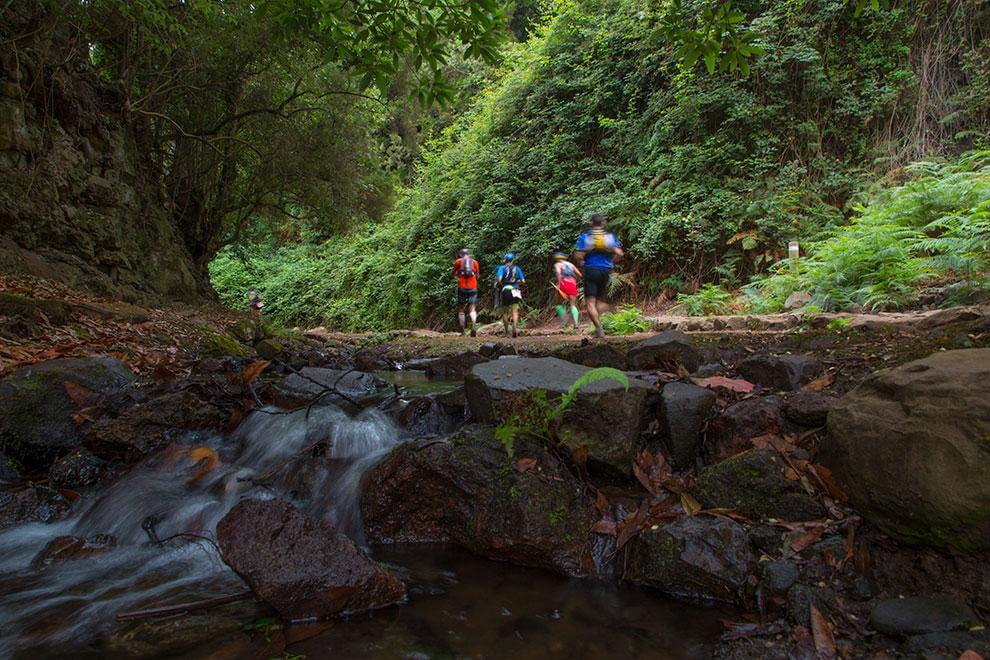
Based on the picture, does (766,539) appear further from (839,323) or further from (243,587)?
(839,323)

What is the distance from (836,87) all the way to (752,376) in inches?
496

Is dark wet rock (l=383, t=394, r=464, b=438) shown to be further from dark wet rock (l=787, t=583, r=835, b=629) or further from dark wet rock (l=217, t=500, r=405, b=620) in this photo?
dark wet rock (l=787, t=583, r=835, b=629)

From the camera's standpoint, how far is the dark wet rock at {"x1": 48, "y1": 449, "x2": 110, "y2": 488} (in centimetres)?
367

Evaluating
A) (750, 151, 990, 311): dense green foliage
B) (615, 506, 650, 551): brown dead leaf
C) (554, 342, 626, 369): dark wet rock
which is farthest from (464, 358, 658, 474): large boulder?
(750, 151, 990, 311): dense green foliage

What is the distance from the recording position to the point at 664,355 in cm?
464

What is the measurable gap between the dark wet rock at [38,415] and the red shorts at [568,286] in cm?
839

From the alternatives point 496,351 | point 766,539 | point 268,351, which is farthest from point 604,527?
point 268,351

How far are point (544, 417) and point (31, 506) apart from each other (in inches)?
137

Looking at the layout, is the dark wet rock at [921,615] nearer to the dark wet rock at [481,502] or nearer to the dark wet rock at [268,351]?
the dark wet rock at [481,502]

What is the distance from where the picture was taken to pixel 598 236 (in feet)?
28.6

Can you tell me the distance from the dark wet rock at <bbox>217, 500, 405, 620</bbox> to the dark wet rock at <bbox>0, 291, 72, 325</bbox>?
5.22 m

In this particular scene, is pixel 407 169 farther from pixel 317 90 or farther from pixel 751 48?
pixel 751 48

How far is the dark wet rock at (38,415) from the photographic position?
12.6 feet

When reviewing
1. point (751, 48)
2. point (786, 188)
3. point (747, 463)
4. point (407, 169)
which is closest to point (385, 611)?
point (747, 463)
